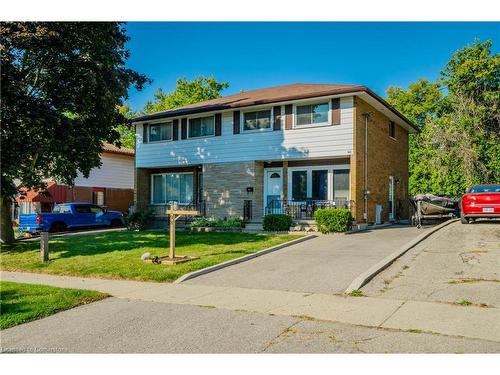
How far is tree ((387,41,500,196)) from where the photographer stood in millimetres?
30641

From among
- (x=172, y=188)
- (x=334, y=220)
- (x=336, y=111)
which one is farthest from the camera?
(x=172, y=188)

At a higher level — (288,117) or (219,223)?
(288,117)

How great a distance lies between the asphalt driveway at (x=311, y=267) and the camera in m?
8.42

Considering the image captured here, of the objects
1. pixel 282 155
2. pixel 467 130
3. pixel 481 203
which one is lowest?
pixel 481 203

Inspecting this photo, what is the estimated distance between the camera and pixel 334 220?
16.0 meters

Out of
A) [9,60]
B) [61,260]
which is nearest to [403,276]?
→ [61,260]

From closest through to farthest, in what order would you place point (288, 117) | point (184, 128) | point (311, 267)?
point (311, 267) → point (288, 117) → point (184, 128)

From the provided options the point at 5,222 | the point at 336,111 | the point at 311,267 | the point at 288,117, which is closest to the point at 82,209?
the point at 5,222

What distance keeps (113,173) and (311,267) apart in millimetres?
24785

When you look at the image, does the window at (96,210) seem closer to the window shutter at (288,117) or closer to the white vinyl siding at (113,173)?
the white vinyl siding at (113,173)

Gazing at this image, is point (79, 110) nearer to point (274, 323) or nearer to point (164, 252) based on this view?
point (164, 252)

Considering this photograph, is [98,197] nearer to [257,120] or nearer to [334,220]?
[257,120]

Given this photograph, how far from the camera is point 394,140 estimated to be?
75.6 feet

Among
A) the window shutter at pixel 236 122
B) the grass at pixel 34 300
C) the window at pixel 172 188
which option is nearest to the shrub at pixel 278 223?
the window shutter at pixel 236 122
